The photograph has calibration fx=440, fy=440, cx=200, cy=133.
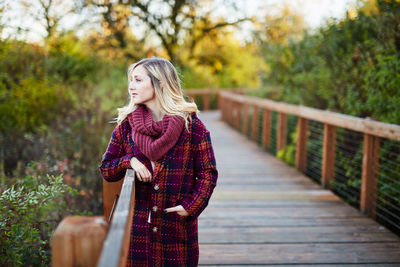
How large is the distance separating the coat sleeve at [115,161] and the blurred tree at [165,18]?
48.4ft

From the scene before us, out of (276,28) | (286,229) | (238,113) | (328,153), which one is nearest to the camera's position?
(286,229)

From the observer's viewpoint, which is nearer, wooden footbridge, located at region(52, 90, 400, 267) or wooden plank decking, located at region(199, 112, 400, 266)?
wooden footbridge, located at region(52, 90, 400, 267)

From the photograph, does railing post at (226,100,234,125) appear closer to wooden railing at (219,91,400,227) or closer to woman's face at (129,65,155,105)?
wooden railing at (219,91,400,227)

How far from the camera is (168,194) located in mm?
2211

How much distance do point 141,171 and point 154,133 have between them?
0.20 metres

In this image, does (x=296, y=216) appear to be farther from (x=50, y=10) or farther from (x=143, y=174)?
(x=50, y=10)

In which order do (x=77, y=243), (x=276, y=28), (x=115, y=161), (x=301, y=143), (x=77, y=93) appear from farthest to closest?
(x=276, y=28) → (x=77, y=93) → (x=301, y=143) → (x=115, y=161) → (x=77, y=243)

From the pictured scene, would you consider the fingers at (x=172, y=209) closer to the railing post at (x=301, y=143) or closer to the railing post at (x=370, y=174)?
the railing post at (x=370, y=174)

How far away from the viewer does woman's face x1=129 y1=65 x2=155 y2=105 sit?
2.26 meters

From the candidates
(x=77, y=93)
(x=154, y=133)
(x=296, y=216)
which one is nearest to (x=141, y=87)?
(x=154, y=133)

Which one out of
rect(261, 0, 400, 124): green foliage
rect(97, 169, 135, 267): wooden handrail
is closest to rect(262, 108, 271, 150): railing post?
rect(261, 0, 400, 124): green foliage


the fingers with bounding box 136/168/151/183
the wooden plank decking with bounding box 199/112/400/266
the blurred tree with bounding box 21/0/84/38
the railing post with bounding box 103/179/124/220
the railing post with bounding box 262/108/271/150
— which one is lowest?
the wooden plank decking with bounding box 199/112/400/266

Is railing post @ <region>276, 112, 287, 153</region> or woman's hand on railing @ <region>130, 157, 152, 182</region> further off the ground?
woman's hand on railing @ <region>130, 157, 152, 182</region>

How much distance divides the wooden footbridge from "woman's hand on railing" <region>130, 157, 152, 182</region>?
14 centimetres
